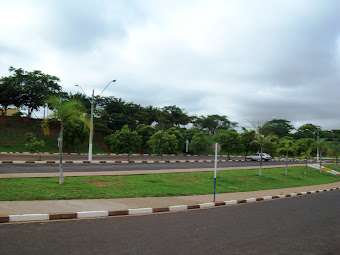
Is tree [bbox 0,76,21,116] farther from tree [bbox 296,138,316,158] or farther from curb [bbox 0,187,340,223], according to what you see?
curb [bbox 0,187,340,223]

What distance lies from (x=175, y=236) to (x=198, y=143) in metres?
46.0

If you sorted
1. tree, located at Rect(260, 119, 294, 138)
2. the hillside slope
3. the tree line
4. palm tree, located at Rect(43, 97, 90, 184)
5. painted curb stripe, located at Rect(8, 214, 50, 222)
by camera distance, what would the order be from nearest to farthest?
1. painted curb stripe, located at Rect(8, 214, 50, 222)
2. palm tree, located at Rect(43, 97, 90, 184)
3. the tree line
4. the hillside slope
5. tree, located at Rect(260, 119, 294, 138)

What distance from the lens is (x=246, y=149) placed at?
175ft

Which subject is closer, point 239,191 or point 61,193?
point 61,193

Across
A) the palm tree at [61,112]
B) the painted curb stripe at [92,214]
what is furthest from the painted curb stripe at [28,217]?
the palm tree at [61,112]

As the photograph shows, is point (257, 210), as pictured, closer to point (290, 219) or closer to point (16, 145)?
point (290, 219)

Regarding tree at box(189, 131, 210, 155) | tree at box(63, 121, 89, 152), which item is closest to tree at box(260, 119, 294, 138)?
tree at box(189, 131, 210, 155)

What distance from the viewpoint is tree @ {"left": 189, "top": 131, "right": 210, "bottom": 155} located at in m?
52.7

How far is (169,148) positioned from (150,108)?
112 ft

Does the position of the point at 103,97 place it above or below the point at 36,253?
above

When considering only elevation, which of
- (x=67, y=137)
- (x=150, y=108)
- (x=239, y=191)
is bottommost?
(x=239, y=191)

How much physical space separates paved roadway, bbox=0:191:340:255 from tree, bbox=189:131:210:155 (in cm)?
4269

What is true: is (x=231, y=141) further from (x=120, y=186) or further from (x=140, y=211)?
(x=140, y=211)

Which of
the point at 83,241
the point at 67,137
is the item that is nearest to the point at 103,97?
the point at 67,137
